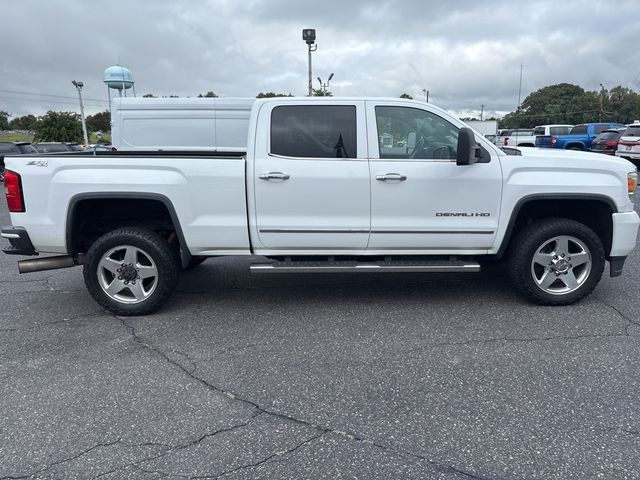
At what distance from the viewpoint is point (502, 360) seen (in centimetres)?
372

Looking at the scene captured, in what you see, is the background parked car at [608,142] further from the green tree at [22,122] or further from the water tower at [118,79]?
the green tree at [22,122]

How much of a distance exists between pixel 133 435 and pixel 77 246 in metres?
2.51

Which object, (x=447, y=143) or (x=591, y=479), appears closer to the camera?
(x=591, y=479)

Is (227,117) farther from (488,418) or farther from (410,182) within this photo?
(488,418)

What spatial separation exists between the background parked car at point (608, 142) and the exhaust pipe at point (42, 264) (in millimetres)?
19479

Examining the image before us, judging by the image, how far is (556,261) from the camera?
4.75 m

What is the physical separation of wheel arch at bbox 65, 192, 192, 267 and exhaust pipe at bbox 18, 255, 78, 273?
13 cm

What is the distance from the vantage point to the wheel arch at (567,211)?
4.61 meters

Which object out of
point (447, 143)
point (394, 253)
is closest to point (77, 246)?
point (394, 253)

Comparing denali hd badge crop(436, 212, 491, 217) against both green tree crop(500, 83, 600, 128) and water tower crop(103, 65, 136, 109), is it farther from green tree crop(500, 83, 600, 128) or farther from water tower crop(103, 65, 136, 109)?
green tree crop(500, 83, 600, 128)

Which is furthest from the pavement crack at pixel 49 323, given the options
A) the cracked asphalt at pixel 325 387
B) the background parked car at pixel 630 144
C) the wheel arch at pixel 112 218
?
the background parked car at pixel 630 144

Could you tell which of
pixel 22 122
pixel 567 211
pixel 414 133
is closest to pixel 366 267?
pixel 414 133

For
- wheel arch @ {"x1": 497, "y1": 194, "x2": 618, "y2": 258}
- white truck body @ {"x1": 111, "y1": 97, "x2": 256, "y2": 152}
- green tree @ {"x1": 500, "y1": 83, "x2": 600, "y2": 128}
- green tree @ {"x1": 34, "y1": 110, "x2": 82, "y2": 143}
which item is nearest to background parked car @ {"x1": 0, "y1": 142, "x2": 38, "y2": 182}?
white truck body @ {"x1": 111, "y1": 97, "x2": 256, "y2": 152}

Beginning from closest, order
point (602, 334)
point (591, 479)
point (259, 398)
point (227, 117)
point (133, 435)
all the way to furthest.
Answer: point (591, 479) → point (133, 435) → point (259, 398) → point (602, 334) → point (227, 117)
